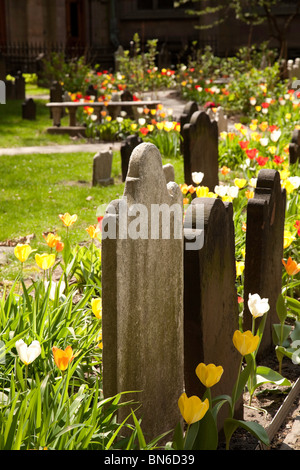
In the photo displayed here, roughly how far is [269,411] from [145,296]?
1.15 m

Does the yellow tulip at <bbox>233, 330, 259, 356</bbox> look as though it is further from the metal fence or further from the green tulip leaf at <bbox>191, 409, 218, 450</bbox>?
the metal fence

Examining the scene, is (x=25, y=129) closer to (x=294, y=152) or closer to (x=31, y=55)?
(x=294, y=152)

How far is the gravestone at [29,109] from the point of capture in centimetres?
1447

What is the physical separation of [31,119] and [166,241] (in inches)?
487

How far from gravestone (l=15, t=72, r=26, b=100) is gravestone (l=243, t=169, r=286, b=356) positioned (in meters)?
14.8

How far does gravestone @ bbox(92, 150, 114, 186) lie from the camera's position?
830cm

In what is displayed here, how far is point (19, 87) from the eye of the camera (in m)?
17.9

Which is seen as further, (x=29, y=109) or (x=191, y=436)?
(x=29, y=109)

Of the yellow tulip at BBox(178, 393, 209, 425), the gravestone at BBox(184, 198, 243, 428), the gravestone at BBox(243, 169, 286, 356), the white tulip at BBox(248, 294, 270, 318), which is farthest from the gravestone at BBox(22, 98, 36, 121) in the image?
the yellow tulip at BBox(178, 393, 209, 425)

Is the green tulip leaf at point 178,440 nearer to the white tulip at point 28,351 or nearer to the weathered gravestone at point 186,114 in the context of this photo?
the white tulip at point 28,351

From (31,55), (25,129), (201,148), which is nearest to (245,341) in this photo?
(201,148)

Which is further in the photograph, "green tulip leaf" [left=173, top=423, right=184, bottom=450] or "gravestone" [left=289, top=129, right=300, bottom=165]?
"gravestone" [left=289, top=129, right=300, bottom=165]
